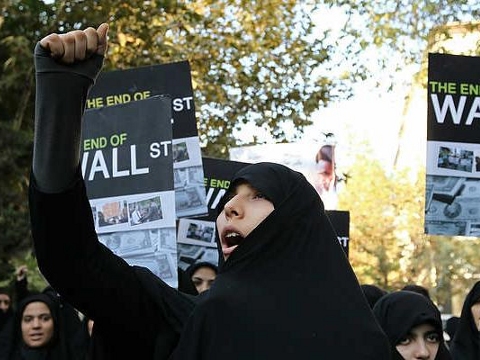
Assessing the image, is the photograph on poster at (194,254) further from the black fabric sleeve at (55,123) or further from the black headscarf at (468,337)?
the black fabric sleeve at (55,123)

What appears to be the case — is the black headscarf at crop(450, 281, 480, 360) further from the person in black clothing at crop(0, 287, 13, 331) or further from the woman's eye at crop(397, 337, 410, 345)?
the person in black clothing at crop(0, 287, 13, 331)

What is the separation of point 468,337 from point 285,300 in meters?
3.53

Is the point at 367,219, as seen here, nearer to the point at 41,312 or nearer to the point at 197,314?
the point at 41,312

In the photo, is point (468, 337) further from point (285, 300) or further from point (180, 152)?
point (285, 300)

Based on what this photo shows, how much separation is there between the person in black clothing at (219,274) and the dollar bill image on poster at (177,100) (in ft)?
13.3

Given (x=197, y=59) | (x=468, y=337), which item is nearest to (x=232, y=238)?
(x=468, y=337)

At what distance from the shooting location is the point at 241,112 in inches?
574

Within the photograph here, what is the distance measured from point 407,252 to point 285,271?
35.0 metres

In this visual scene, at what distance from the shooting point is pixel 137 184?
5699mm

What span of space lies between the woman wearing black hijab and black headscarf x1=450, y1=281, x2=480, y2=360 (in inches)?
98.5

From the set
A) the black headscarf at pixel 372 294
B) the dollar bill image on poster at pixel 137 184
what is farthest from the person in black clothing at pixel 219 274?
the black headscarf at pixel 372 294

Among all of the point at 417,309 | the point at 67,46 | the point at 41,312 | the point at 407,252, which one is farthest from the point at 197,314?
the point at 407,252

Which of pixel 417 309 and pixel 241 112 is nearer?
pixel 417 309

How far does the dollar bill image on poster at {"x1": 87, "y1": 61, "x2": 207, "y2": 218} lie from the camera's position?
671 centimetres
